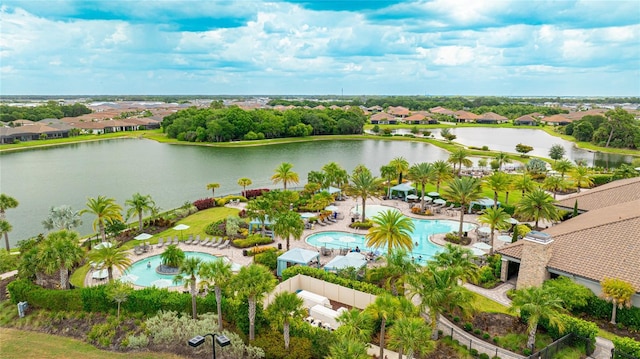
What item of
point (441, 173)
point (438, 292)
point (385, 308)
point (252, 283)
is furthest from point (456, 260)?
point (441, 173)

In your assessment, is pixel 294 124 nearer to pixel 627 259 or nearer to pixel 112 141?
pixel 112 141

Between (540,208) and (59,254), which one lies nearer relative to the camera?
(59,254)

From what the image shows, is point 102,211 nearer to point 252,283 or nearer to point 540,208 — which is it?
point 252,283

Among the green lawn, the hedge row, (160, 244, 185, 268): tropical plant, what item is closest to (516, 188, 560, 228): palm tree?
the hedge row

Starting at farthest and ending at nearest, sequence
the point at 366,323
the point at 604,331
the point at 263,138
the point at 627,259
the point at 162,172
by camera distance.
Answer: the point at 263,138
the point at 162,172
the point at 627,259
the point at 604,331
the point at 366,323

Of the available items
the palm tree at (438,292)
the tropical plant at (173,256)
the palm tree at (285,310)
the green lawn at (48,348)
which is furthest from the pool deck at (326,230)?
the palm tree at (438,292)

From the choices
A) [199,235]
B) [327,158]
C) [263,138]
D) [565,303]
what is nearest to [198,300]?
[199,235]

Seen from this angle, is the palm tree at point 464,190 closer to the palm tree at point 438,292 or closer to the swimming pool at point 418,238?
the swimming pool at point 418,238
